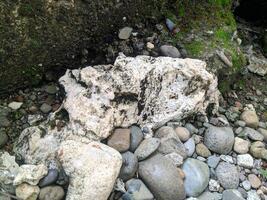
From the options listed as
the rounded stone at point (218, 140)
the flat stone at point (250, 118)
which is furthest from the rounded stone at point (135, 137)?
the flat stone at point (250, 118)

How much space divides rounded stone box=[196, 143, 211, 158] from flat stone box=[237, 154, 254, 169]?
25 centimetres

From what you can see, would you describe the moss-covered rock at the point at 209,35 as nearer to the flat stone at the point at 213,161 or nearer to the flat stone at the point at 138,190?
the flat stone at the point at 213,161

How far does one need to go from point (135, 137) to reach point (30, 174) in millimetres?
798

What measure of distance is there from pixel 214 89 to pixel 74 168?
1.38 meters

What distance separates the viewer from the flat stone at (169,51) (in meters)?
3.38

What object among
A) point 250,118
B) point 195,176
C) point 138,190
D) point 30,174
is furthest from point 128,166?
point 250,118

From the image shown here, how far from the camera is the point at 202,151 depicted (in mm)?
3117

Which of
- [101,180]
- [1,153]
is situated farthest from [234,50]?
[1,153]

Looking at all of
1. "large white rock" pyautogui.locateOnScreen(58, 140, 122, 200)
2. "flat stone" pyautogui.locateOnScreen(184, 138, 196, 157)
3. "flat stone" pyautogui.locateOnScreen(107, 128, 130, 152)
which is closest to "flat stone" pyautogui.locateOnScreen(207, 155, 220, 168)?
"flat stone" pyautogui.locateOnScreen(184, 138, 196, 157)

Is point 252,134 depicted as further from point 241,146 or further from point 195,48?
point 195,48

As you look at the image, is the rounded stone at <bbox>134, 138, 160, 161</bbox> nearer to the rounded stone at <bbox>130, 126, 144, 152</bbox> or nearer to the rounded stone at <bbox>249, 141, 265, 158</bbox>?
the rounded stone at <bbox>130, 126, 144, 152</bbox>

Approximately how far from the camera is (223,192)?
296cm

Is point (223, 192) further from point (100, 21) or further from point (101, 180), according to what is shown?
point (100, 21)

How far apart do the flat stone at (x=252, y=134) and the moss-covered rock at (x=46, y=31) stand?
1375mm
